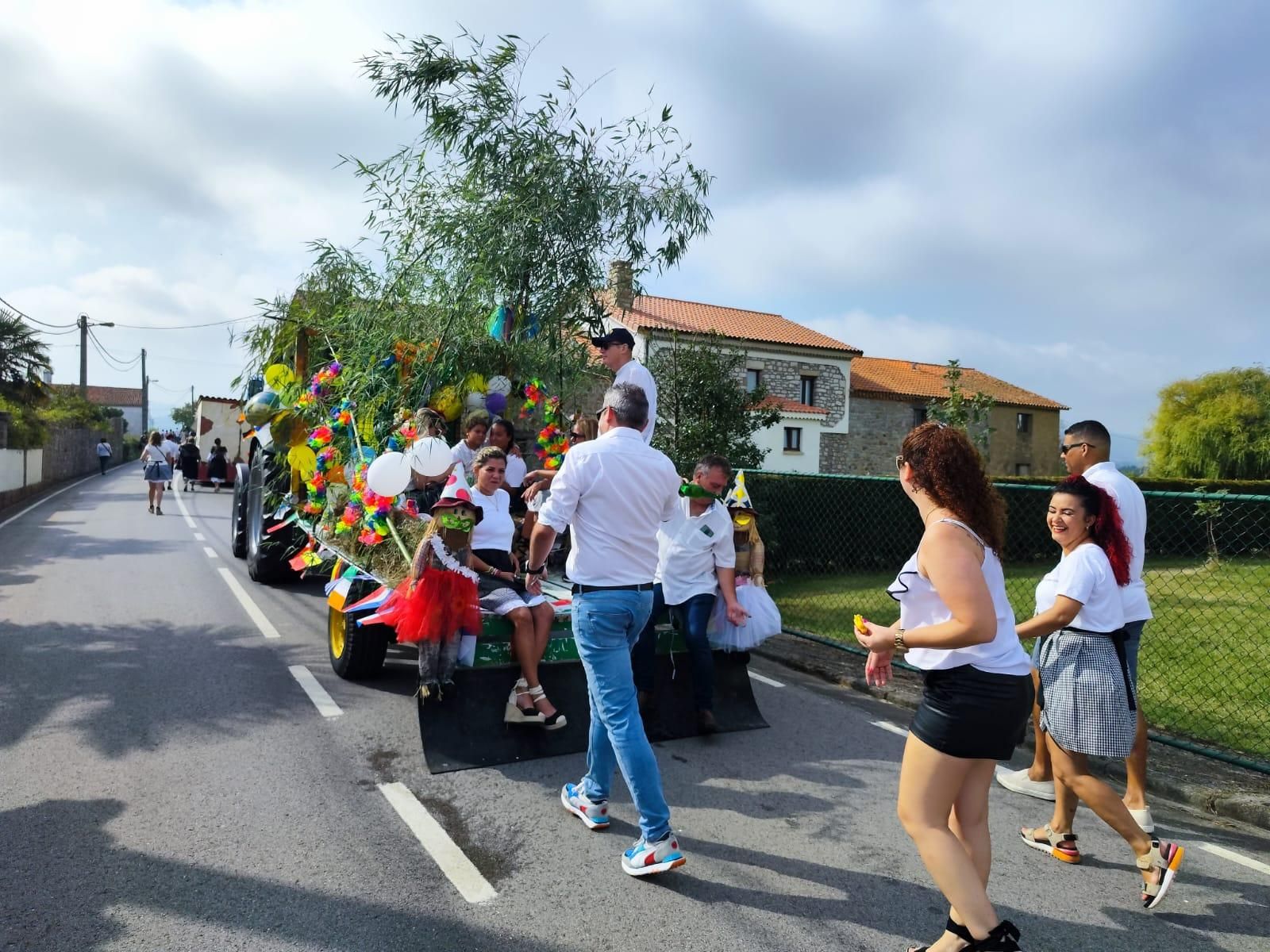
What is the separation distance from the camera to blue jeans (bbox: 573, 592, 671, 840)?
330 cm

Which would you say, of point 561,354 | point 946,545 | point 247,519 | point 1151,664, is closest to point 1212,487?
point 1151,664

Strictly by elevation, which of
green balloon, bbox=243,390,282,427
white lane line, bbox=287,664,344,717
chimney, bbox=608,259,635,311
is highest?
chimney, bbox=608,259,635,311

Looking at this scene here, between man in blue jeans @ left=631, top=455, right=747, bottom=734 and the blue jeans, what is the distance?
59.8 inches

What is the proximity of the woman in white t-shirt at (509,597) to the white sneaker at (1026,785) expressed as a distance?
242cm

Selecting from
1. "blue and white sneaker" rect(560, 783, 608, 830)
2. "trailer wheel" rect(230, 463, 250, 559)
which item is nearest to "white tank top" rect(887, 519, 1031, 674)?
"blue and white sneaker" rect(560, 783, 608, 830)

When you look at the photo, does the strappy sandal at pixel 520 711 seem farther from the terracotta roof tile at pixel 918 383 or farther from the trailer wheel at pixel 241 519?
the terracotta roof tile at pixel 918 383

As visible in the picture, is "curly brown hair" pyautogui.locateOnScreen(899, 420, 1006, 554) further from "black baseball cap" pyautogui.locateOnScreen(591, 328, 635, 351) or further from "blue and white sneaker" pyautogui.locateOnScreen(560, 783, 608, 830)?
"black baseball cap" pyautogui.locateOnScreen(591, 328, 635, 351)

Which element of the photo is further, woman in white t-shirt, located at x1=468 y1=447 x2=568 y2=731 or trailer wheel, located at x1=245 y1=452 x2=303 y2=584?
trailer wheel, located at x1=245 y1=452 x2=303 y2=584

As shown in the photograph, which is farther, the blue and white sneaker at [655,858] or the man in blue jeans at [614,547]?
the man in blue jeans at [614,547]

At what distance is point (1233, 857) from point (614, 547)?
3140 millimetres

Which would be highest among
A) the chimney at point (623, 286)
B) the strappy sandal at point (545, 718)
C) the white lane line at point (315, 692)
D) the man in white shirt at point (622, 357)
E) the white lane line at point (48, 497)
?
the chimney at point (623, 286)

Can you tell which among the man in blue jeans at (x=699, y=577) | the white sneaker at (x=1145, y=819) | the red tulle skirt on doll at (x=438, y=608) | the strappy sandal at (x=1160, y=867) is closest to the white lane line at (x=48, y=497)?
the red tulle skirt on doll at (x=438, y=608)

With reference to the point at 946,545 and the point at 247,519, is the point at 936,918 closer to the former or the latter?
the point at 946,545

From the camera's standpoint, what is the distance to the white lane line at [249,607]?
7340 mm
